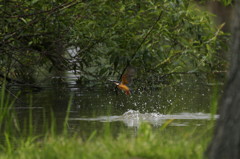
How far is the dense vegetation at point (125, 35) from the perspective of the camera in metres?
13.0

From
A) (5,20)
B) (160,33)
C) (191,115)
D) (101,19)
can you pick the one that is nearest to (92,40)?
(101,19)

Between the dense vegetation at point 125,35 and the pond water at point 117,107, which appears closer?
the pond water at point 117,107

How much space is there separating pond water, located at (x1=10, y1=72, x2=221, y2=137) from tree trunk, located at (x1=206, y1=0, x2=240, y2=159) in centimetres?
337

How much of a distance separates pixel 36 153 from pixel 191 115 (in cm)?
493

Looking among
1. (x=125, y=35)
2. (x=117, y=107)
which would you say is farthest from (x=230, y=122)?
(x=125, y=35)

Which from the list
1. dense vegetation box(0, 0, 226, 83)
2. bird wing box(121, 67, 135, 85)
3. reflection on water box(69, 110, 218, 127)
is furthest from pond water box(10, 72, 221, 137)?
dense vegetation box(0, 0, 226, 83)

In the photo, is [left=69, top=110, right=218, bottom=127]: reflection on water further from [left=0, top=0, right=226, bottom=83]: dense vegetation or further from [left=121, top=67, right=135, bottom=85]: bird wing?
[left=121, top=67, right=135, bottom=85]: bird wing

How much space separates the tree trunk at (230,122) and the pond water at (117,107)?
133 inches

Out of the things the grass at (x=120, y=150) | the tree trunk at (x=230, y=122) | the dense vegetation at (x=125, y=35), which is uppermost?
the dense vegetation at (x=125, y=35)

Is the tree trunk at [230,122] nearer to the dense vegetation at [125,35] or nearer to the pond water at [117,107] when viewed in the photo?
the pond water at [117,107]

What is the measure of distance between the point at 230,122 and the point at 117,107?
23.4 ft

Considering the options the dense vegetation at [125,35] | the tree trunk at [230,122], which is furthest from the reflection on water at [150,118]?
the tree trunk at [230,122]

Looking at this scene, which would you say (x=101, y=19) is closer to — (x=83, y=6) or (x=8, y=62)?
(x=83, y=6)

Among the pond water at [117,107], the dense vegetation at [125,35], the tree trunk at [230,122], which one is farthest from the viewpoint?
the dense vegetation at [125,35]
